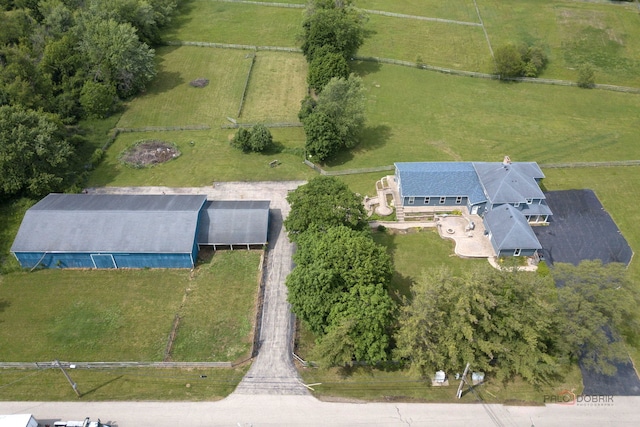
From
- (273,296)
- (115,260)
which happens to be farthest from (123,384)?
(273,296)

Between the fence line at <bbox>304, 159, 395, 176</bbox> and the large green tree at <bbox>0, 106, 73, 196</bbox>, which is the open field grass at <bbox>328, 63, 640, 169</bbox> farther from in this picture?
the large green tree at <bbox>0, 106, 73, 196</bbox>

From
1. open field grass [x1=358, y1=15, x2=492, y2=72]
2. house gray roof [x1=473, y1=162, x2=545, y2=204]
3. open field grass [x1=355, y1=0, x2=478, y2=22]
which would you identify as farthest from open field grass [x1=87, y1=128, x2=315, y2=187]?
open field grass [x1=355, y1=0, x2=478, y2=22]

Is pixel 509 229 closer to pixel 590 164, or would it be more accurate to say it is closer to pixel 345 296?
pixel 345 296

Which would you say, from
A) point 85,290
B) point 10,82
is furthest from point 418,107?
point 10,82

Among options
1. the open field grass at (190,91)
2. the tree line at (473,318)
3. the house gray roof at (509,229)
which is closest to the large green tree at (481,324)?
the tree line at (473,318)

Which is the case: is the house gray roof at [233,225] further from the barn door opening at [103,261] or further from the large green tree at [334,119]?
the large green tree at [334,119]
